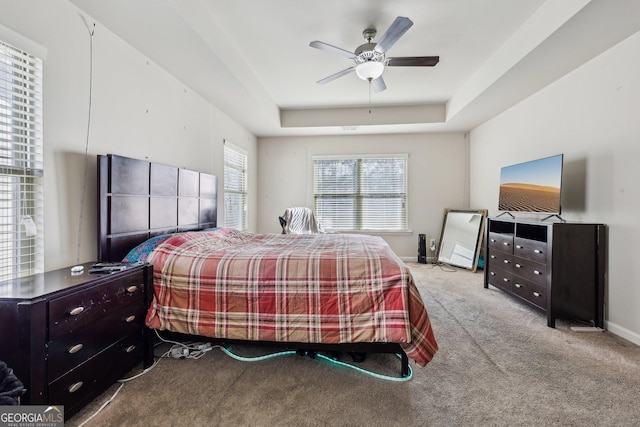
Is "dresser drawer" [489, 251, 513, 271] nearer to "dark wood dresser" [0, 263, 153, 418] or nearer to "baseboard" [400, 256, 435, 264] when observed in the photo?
"baseboard" [400, 256, 435, 264]

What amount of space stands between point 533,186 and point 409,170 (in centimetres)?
228

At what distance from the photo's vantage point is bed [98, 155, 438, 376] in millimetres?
1682

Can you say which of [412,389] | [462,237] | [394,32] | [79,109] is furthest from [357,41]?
[462,237]

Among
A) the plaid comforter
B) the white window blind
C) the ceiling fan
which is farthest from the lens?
the ceiling fan

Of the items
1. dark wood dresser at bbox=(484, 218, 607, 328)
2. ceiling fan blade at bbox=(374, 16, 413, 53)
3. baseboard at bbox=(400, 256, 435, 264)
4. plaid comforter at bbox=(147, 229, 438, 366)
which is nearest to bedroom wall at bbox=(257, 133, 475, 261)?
baseboard at bbox=(400, 256, 435, 264)

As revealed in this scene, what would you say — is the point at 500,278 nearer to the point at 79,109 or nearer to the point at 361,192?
the point at 361,192

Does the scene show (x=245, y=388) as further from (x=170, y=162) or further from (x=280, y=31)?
(x=280, y=31)

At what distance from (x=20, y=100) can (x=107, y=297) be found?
1243mm

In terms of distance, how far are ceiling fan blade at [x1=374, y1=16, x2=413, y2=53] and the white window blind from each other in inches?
89.8

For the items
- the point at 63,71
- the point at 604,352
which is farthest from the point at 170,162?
the point at 604,352

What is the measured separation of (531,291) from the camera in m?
2.73

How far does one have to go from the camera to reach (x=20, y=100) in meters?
1.57

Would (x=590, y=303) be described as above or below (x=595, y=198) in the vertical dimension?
below

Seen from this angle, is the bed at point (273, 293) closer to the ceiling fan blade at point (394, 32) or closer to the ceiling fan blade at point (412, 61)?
the ceiling fan blade at point (394, 32)
